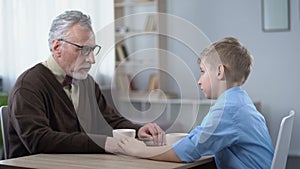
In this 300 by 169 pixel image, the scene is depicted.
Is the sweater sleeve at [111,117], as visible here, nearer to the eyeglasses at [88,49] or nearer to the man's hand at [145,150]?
the eyeglasses at [88,49]

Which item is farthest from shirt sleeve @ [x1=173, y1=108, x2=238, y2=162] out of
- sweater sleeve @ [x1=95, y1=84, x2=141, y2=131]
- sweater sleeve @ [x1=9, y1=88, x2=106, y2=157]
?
sweater sleeve @ [x1=95, y1=84, x2=141, y2=131]

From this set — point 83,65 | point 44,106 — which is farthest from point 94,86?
point 44,106

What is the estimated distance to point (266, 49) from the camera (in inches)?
183

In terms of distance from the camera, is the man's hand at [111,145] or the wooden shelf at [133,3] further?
the wooden shelf at [133,3]

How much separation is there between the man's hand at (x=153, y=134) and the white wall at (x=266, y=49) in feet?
8.10

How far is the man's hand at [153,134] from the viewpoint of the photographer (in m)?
2.20

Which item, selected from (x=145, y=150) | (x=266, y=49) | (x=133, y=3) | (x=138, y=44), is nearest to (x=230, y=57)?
(x=145, y=150)

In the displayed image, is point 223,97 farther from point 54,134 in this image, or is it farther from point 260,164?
point 54,134

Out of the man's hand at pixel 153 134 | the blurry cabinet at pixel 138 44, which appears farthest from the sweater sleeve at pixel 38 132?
the blurry cabinet at pixel 138 44

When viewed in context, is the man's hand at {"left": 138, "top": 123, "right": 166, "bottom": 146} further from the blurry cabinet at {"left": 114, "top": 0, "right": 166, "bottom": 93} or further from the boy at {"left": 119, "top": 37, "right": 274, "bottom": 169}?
the blurry cabinet at {"left": 114, "top": 0, "right": 166, "bottom": 93}

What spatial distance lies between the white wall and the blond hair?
8.39ft

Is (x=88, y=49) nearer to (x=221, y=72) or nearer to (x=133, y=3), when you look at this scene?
(x=221, y=72)

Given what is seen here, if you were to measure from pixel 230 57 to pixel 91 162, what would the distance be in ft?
2.03

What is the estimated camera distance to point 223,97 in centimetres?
202
